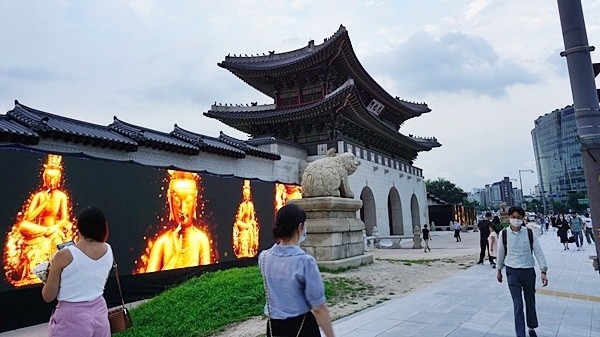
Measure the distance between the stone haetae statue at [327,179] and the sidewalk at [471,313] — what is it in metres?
3.19

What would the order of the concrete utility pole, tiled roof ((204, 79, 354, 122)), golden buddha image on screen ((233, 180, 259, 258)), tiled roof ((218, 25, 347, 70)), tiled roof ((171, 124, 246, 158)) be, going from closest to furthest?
the concrete utility pole → golden buddha image on screen ((233, 180, 259, 258)) → tiled roof ((171, 124, 246, 158)) → tiled roof ((204, 79, 354, 122)) → tiled roof ((218, 25, 347, 70))

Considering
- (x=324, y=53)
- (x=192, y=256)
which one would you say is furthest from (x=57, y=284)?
(x=324, y=53)

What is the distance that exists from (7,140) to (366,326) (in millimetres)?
10429

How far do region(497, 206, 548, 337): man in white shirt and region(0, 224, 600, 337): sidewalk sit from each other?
1.26ft

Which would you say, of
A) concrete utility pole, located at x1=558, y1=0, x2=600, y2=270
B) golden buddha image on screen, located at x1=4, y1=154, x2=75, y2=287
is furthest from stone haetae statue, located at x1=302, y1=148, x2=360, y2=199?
concrete utility pole, located at x1=558, y1=0, x2=600, y2=270

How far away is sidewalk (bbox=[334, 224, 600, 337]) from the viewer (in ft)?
15.4

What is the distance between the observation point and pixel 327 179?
934 cm

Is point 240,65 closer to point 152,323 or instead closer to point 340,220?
point 340,220

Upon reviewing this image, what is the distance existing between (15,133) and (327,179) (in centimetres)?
835

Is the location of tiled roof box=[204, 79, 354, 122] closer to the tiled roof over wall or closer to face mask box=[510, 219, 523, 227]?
the tiled roof over wall

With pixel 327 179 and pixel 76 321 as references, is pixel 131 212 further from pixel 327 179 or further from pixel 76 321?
pixel 76 321

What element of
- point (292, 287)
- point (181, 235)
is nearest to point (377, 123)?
point (181, 235)

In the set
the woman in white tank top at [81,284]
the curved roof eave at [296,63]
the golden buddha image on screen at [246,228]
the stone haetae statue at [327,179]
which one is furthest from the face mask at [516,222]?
the curved roof eave at [296,63]

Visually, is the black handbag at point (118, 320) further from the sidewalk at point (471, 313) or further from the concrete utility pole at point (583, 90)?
the concrete utility pole at point (583, 90)
